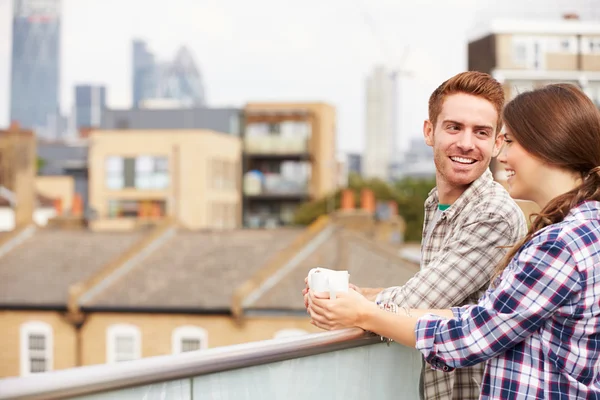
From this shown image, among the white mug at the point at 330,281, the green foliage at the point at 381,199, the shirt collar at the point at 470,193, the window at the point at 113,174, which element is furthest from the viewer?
the green foliage at the point at 381,199

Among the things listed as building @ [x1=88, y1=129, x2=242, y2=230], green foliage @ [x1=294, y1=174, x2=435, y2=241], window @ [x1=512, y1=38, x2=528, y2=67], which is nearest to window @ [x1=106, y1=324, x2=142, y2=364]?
window @ [x1=512, y1=38, x2=528, y2=67]

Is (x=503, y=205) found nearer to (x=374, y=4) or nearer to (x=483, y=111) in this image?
(x=483, y=111)

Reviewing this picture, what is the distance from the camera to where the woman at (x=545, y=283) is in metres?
2.13

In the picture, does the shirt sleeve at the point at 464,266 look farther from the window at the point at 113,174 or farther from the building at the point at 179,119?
the building at the point at 179,119

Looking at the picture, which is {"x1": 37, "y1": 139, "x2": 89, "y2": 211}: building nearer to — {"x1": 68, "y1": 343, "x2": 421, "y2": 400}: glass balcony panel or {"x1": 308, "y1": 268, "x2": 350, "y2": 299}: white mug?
{"x1": 68, "y1": 343, "x2": 421, "y2": 400}: glass balcony panel

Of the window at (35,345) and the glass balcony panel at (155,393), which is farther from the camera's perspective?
the window at (35,345)

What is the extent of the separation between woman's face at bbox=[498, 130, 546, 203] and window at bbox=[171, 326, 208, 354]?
2145 centimetres

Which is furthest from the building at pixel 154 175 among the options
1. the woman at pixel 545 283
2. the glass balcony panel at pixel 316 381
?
A: the woman at pixel 545 283

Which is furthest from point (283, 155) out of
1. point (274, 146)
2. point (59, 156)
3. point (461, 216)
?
point (461, 216)

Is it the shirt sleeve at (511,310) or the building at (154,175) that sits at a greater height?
the shirt sleeve at (511,310)

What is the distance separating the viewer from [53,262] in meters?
28.2

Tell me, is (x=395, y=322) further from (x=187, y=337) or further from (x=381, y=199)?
(x=381, y=199)

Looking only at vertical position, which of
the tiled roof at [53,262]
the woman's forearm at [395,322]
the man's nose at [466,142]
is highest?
the man's nose at [466,142]

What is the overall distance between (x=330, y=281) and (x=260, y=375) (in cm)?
33
